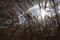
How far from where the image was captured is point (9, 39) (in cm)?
140

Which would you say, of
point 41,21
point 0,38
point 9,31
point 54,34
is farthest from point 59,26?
point 0,38

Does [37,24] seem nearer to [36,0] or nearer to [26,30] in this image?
[26,30]

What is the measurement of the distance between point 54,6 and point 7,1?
59 cm

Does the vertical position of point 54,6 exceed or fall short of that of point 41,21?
it exceeds it

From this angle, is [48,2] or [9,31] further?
[48,2]

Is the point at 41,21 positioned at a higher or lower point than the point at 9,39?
higher

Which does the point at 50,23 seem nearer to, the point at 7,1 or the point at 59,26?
the point at 59,26

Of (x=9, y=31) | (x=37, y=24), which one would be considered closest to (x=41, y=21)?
(x=37, y=24)

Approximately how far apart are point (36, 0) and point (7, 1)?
1.16 ft

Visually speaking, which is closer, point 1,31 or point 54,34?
point 1,31

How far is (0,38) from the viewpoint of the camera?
1.38m

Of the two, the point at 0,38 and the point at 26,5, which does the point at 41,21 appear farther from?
the point at 0,38

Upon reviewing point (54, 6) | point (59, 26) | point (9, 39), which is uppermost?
point (54, 6)

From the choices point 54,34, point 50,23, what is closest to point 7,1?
point 50,23
